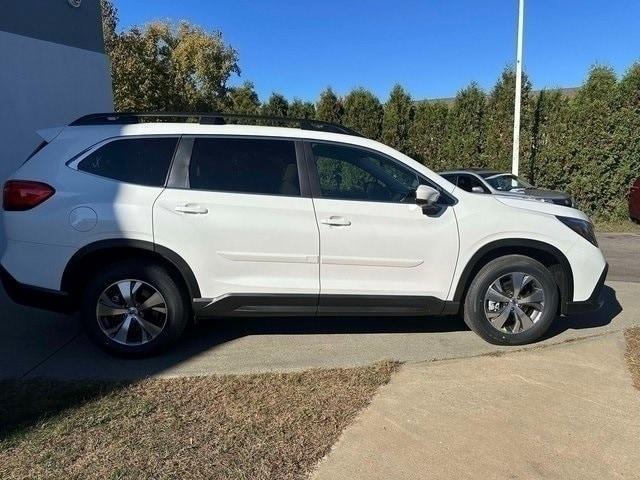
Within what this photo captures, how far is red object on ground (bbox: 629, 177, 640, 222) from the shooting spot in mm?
12773

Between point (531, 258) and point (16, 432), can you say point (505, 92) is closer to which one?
point (531, 258)

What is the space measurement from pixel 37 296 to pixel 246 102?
16111 millimetres

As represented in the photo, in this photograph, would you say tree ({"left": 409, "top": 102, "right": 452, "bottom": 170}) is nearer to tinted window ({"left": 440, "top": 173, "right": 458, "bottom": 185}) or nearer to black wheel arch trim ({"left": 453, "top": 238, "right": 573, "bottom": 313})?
tinted window ({"left": 440, "top": 173, "right": 458, "bottom": 185})

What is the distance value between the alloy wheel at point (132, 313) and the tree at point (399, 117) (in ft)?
42.0

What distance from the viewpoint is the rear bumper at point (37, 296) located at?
445cm

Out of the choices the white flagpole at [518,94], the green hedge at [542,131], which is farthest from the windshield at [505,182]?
the green hedge at [542,131]

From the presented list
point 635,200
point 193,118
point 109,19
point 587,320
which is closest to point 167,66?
point 109,19

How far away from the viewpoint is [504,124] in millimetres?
14789

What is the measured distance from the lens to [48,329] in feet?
17.4

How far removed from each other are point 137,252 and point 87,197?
0.57 metres

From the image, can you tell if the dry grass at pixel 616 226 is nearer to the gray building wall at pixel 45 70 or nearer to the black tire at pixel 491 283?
the black tire at pixel 491 283

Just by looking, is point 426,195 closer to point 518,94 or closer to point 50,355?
point 50,355

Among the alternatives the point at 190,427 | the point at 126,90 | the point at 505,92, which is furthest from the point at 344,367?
the point at 126,90

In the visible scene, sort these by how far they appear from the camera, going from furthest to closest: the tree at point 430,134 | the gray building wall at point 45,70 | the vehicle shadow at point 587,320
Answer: the tree at point 430,134 < the gray building wall at point 45,70 < the vehicle shadow at point 587,320
